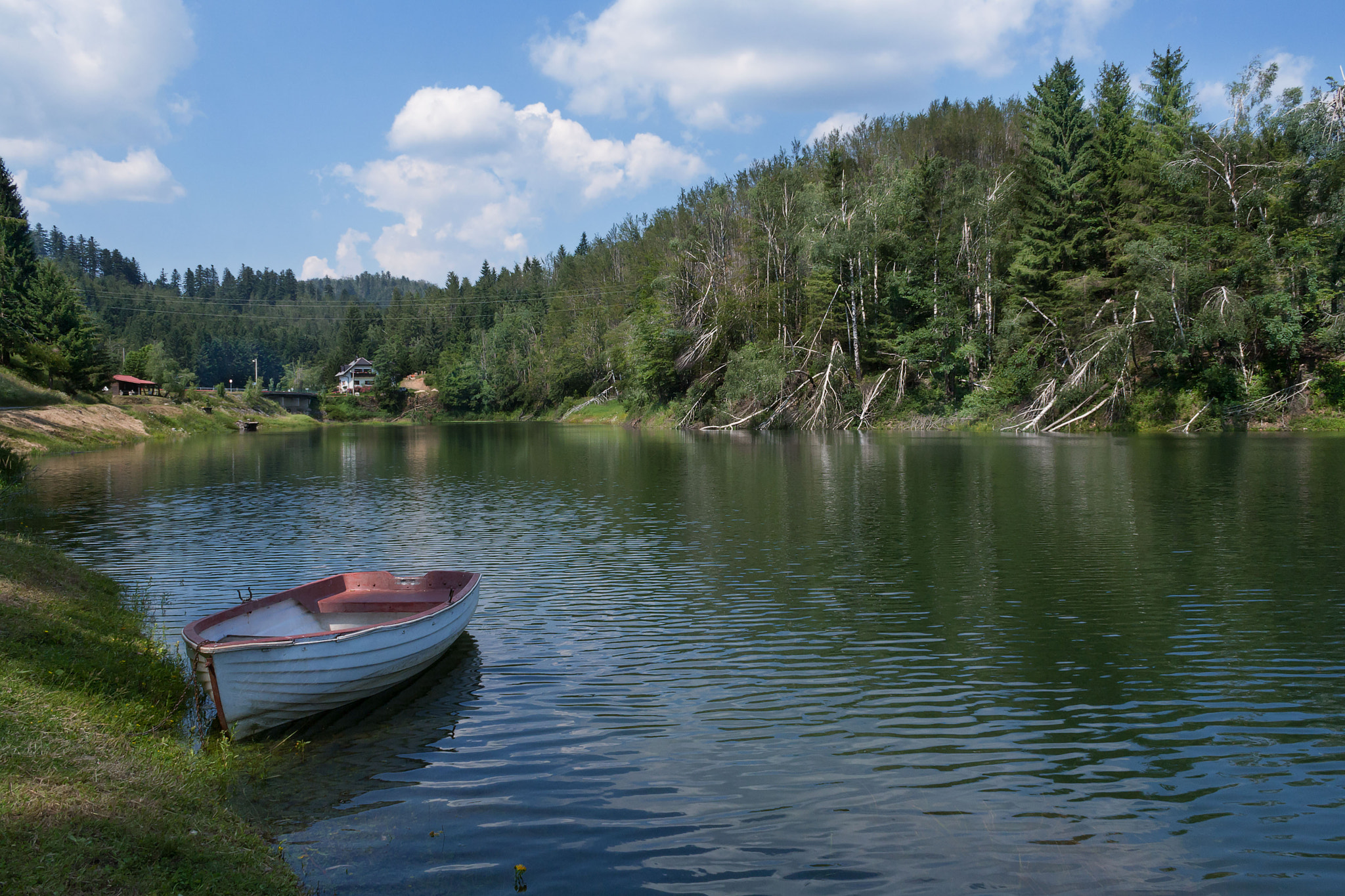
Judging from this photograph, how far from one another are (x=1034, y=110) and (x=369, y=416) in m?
138

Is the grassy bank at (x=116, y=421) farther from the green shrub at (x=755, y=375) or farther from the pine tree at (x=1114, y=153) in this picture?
the pine tree at (x=1114, y=153)

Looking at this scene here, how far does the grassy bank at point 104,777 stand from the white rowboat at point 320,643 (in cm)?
86

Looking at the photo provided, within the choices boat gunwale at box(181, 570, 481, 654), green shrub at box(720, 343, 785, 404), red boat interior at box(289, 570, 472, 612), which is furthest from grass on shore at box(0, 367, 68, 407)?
boat gunwale at box(181, 570, 481, 654)

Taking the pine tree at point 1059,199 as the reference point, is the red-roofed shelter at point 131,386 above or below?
below

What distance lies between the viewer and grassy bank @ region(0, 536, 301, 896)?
260 inches

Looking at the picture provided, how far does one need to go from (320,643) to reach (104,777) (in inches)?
135

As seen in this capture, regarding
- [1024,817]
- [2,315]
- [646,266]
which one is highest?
[646,266]

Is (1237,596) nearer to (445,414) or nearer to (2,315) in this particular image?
(2,315)

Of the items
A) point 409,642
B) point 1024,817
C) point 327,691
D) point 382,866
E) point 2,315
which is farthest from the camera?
point 2,315

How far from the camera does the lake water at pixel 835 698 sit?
8320 millimetres

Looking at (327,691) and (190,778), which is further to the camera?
(327,691)

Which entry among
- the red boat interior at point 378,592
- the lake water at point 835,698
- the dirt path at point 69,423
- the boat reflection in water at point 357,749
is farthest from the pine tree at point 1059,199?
the dirt path at point 69,423

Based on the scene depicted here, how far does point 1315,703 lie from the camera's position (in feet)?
39.3

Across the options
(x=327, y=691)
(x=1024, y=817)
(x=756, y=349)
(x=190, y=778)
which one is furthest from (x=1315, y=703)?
(x=756, y=349)
